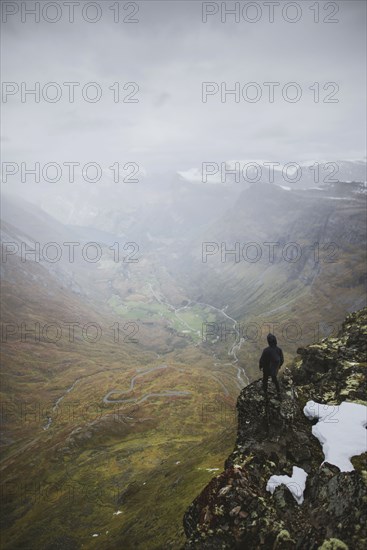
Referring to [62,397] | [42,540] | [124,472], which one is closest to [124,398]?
[62,397]

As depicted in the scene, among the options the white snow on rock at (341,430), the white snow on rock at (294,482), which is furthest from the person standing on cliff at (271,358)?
the white snow on rock at (294,482)

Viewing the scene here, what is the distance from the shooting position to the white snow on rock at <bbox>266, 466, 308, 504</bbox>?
20859 millimetres

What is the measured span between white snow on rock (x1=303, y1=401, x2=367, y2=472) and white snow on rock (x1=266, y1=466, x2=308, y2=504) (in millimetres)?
2047

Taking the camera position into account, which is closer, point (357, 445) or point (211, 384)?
point (357, 445)

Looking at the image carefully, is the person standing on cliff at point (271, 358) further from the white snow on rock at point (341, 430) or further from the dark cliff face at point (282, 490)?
the white snow on rock at point (341, 430)

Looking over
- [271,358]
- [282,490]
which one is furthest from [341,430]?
[271,358]

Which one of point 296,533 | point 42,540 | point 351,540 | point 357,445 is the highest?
point 357,445

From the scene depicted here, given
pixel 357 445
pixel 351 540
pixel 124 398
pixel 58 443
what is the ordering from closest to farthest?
pixel 351 540 → pixel 357 445 → pixel 58 443 → pixel 124 398

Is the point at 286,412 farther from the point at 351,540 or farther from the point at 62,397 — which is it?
the point at 62,397

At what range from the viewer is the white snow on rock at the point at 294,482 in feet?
68.4

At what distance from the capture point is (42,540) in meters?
63.5

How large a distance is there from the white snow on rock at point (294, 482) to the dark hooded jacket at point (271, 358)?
666 centimetres

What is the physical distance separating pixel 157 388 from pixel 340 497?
17724 centimetres

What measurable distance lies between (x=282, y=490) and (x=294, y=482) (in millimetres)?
957
